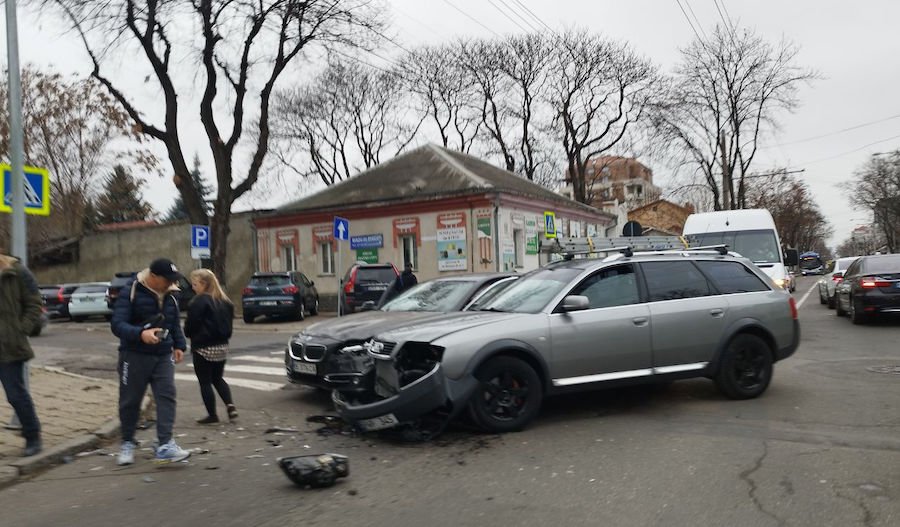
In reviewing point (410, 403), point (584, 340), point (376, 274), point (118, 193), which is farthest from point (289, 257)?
point (410, 403)

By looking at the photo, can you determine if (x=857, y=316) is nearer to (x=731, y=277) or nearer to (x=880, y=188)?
(x=731, y=277)

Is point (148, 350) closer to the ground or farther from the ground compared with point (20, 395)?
farther from the ground

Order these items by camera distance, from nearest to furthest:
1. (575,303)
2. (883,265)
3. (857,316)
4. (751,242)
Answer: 1. (575,303)
2. (883,265)
3. (857,316)
4. (751,242)

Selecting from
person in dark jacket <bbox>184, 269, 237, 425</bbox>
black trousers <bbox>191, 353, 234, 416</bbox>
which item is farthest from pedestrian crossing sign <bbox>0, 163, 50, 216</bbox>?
black trousers <bbox>191, 353, 234, 416</bbox>

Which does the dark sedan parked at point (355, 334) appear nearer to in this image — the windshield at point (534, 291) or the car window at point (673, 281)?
the windshield at point (534, 291)

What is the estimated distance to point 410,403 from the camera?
587cm

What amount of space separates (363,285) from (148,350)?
13457 millimetres

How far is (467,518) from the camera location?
4.20 meters

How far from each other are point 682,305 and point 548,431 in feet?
6.75

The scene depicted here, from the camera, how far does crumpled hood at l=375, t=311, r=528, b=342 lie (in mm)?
6258

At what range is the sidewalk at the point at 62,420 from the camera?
5.74 metres

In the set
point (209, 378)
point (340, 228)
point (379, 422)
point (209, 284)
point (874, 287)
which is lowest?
point (379, 422)

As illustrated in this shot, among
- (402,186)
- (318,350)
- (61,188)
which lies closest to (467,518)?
(318,350)

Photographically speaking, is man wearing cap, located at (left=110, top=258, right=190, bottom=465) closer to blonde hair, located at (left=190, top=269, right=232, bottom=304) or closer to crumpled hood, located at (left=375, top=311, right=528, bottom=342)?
blonde hair, located at (left=190, top=269, right=232, bottom=304)
